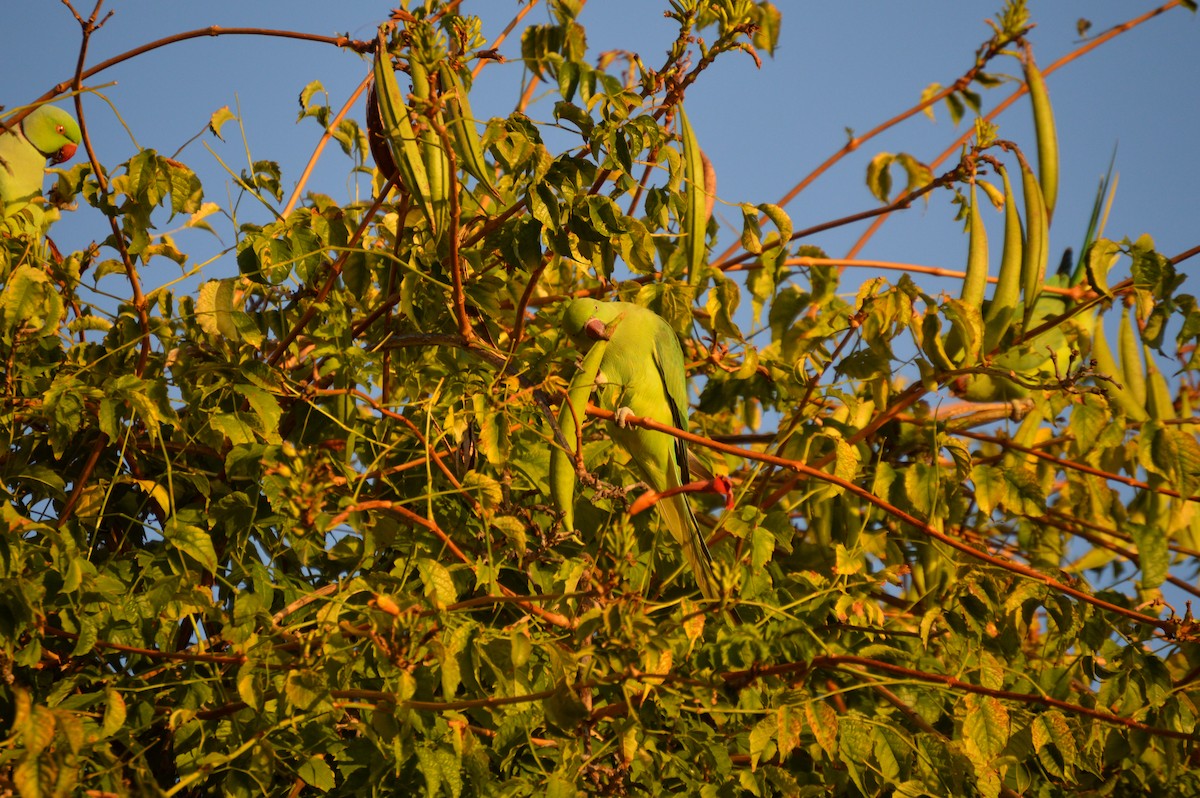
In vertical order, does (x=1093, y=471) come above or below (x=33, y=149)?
below

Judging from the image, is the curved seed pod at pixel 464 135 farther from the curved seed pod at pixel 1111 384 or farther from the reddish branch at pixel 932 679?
the curved seed pod at pixel 1111 384

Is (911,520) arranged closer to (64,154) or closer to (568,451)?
(568,451)

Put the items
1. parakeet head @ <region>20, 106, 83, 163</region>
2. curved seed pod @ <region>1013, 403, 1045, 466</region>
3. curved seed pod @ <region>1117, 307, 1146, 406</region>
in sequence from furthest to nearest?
1. curved seed pod @ <region>1013, 403, 1045, 466</region>
2. parakeet head @ <region>20, 106, 83, 163</region>
3. curved seed pod @ <region>1117, 307, 1146, 406</region>

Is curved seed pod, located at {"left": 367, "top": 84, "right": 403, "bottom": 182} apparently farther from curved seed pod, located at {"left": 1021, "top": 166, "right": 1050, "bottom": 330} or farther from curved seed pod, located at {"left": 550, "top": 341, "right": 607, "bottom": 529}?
curved seed pod, located at {"left": 1021, "top": 166, "right": 1050, "bottom": 330}

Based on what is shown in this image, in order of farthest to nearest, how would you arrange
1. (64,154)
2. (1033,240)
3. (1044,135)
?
1. (64,154)
2. (1044,135)
3. (1033,240)

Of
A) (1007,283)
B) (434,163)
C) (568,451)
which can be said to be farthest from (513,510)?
(1007,283)

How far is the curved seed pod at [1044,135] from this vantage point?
212cm

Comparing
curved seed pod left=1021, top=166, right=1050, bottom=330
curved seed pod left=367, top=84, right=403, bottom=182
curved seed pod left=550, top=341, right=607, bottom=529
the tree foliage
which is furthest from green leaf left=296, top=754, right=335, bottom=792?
curved seed pod left=1021, top=166, right=1050, bottom=330

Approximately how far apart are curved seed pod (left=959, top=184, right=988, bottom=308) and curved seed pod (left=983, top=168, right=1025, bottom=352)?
0.11 ft

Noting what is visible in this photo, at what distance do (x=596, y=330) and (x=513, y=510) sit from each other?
18.7 inches

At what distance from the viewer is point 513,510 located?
6.89 feet

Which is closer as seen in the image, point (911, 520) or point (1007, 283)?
point (911, 520)

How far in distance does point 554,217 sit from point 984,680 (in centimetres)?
122

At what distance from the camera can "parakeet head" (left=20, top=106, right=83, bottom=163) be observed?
2.35m
